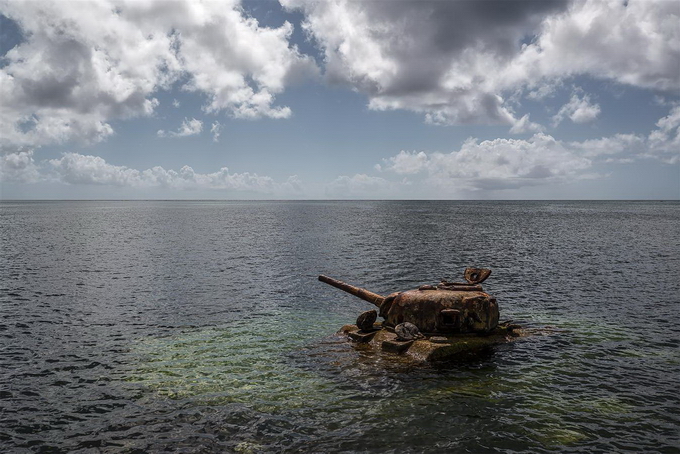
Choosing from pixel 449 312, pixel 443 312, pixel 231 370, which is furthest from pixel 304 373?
pixel 449 312

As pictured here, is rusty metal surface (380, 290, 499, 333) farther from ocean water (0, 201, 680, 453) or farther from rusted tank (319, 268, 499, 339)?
ocean water (0, 201, 680, 453)

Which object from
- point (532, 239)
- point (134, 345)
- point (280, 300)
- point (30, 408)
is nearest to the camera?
point (30, 408)

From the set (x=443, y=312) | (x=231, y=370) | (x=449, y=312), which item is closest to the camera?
(x=231, y=370)

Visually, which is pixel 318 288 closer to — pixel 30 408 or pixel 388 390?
pixel 388 390

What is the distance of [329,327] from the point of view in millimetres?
21797

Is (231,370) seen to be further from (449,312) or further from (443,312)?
(449,312)

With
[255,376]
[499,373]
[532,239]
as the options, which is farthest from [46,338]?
[532,239]

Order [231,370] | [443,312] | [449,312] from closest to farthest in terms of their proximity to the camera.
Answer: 1. [231,370]
2. [449,312]
3. [443,312]

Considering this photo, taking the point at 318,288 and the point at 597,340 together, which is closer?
the point at 597,340

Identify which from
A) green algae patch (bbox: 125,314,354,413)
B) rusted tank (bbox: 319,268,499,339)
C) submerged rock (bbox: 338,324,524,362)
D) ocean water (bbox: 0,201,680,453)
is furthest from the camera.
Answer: rusted tank (bbox: 319,268,499,339)

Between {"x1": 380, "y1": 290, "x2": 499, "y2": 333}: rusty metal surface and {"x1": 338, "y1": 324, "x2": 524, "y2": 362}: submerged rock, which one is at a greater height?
{"x1": 380, "y1": 290, "x2": 499, "y2": 333}: rusty metal surface

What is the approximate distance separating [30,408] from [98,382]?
82.7 inches

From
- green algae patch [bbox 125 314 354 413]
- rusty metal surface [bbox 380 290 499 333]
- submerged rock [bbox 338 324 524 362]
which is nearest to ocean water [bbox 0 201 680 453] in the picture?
green algae patch [bbox 125 314 354 413]

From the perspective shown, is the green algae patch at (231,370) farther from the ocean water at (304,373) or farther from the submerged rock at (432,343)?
the submerged rock at (432,343)
